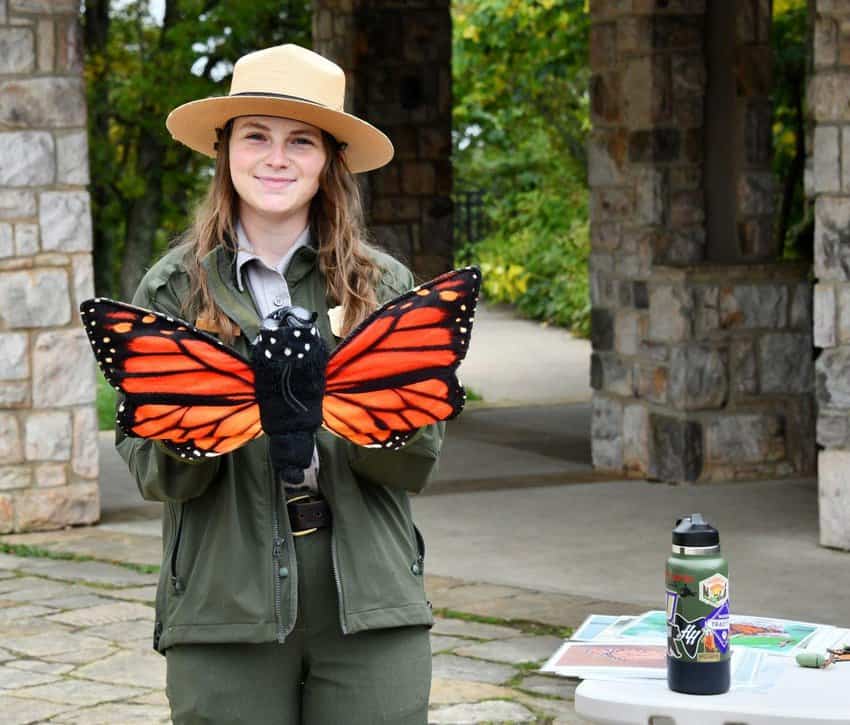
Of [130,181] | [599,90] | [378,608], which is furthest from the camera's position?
[130,181]

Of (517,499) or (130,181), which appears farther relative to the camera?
(130,181)

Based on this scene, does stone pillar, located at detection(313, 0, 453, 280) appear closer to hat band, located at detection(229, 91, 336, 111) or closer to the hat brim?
the hat brim

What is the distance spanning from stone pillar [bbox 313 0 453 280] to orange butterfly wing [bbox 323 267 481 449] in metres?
8.11

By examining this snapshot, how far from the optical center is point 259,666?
8.91ft

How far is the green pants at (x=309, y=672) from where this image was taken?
8.89ft

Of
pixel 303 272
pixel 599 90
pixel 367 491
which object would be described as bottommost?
pixel 367 491

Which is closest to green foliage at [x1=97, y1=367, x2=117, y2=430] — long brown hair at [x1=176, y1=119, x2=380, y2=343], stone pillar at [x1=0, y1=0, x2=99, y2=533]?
stone pillar at [x1=0, y1=0, x2=99, y2=533]

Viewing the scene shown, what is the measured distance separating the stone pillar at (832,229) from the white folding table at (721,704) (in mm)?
4064

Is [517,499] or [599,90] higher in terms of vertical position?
[599,90]

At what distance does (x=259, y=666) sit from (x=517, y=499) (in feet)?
17.7

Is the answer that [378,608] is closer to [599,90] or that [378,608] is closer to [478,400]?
[599,90]

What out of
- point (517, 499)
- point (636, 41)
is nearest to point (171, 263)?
point (517, 499)

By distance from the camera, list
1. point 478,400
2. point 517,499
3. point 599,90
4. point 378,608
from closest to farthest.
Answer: point 378,608, point 517,499, point 599,90, point 478,400

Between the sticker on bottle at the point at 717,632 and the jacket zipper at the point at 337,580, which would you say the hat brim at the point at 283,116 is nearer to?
the jacket zipper at the point at 337,580
